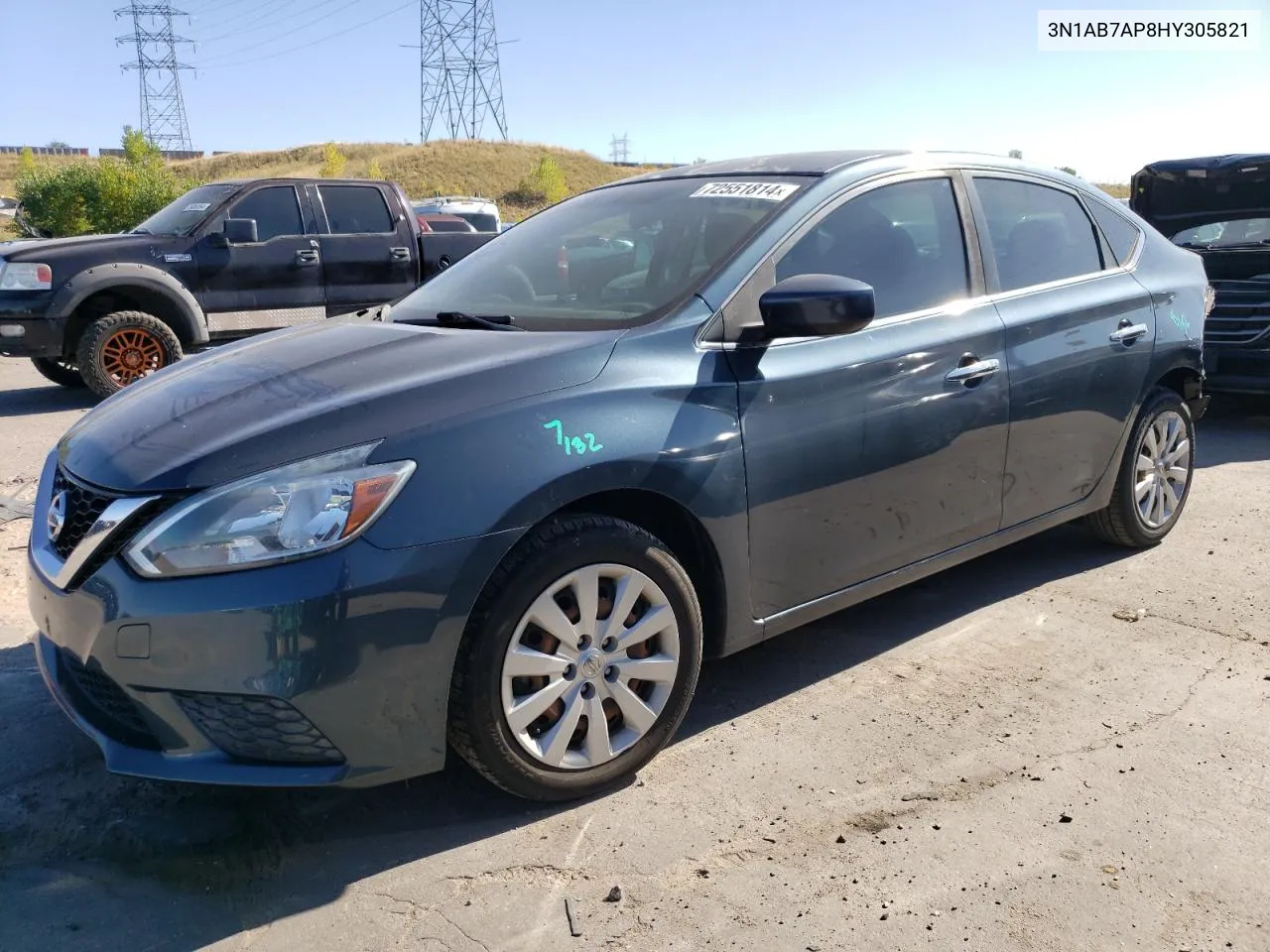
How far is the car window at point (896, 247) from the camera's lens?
11.4 feet

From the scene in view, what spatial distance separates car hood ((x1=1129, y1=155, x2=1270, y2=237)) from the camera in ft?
25.7

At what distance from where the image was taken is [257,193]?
9.42 m

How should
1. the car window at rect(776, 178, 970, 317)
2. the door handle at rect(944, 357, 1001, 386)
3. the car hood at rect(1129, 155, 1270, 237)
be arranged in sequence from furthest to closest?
the car hood at rect(1129, 155, 1270, 237) < the door handle at rect(944, 357, 1001, 386) < the car window at rect(776, 178, 970, 317)

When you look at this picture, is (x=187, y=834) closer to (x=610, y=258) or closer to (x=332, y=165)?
(x=610, y=258)

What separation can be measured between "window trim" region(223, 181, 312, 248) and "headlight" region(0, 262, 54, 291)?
4.55 ft

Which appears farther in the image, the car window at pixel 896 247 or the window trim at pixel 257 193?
the window trim at pixel 257 193

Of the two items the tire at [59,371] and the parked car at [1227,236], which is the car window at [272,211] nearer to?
the tire at [59,371]

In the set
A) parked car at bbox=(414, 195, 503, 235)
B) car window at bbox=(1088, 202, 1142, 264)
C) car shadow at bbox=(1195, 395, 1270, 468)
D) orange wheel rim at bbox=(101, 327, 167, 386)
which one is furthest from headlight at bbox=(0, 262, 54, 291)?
parked car at bbox=(414, 195, 503, 235)

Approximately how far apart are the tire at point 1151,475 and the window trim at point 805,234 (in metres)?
1.28

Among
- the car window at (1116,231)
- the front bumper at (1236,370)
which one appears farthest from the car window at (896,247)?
the front bumper at (1236,370)

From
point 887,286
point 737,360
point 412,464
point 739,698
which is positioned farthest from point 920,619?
point 412,464

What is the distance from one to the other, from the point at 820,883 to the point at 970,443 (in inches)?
68.4

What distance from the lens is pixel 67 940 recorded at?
2340mm

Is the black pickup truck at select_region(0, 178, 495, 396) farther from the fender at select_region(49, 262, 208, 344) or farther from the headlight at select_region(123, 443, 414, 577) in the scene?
the headlight at select_region(123, 443, 414, 577)
